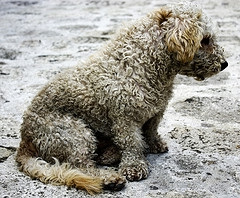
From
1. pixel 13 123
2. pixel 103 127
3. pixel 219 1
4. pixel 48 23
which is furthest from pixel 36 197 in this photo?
pixel 219 1

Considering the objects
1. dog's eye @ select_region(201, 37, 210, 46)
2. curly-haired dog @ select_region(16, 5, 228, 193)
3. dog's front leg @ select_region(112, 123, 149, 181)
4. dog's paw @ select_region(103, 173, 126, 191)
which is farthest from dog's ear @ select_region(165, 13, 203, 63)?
dog's paw @ select_region(103, 173, 126, 191)

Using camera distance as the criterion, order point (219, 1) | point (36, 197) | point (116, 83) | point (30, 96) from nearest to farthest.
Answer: point (36, 197) < point (116, 83) < point (30, 96) < point (219, 1)

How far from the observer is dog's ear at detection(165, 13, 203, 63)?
10.1ft

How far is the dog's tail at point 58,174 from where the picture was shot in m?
2.98

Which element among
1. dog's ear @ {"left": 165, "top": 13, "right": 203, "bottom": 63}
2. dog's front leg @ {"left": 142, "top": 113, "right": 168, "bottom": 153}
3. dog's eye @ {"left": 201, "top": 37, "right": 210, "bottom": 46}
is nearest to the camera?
dog's ear @ {"left": 165, "top": 13, "right": 203, "bottom": 63}

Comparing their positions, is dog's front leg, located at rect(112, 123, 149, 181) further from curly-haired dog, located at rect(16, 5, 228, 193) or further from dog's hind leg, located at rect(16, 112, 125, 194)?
dog's hind leg, located at rect(16, 112, 125, 194)

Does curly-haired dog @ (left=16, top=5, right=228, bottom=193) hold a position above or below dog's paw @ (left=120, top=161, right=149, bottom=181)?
above

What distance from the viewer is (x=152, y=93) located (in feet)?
10.6

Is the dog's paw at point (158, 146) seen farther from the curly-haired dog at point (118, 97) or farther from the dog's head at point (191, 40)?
the dog's head at point (191, 40)

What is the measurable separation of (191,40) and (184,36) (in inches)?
2.2

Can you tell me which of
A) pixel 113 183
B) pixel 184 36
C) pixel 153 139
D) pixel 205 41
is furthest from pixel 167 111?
pixel 113 183

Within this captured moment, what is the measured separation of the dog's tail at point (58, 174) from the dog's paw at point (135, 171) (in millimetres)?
248

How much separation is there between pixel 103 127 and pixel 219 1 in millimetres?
6040

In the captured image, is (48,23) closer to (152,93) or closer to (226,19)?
(226,19)
